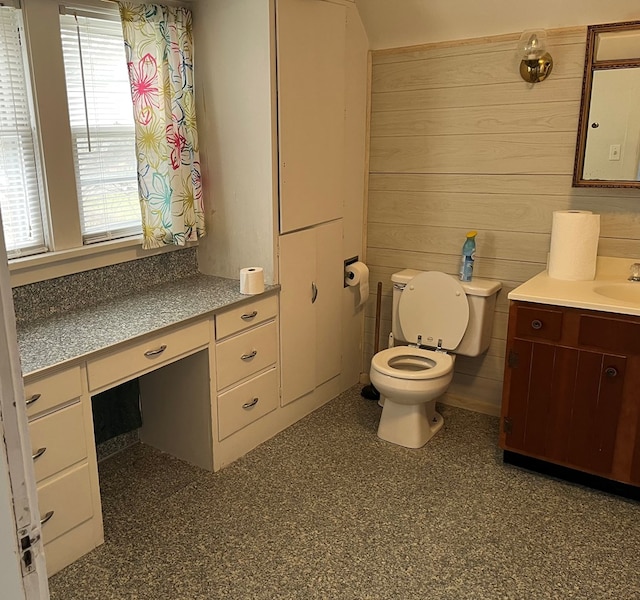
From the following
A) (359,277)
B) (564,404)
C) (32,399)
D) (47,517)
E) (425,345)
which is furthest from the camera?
(359,277)

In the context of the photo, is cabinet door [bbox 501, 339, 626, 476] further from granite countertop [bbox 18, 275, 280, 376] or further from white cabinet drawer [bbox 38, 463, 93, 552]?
white cabinet drawer [bbox 38, 463, 93, 552]

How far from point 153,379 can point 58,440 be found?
2.68 ft

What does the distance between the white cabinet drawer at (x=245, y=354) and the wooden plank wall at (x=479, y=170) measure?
93 centimetres

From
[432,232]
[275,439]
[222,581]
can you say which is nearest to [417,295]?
[432,232]

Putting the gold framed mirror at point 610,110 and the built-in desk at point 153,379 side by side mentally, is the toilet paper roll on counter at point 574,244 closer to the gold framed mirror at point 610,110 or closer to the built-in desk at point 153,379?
the gold framed mirror at point 610,110

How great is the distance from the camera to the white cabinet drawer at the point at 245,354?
2.83 meters

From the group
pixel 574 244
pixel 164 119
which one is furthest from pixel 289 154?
pixel 574 244

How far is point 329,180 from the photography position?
329 cm

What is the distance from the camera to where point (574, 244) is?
9.26 feet

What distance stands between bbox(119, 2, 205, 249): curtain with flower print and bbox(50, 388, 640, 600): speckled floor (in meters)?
1.11

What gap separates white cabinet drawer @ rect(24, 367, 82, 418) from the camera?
6.73ft

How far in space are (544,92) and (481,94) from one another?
0.31 meters

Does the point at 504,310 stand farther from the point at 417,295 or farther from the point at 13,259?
the point at 13,259

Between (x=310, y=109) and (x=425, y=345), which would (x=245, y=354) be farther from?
(x=310, y=109)
